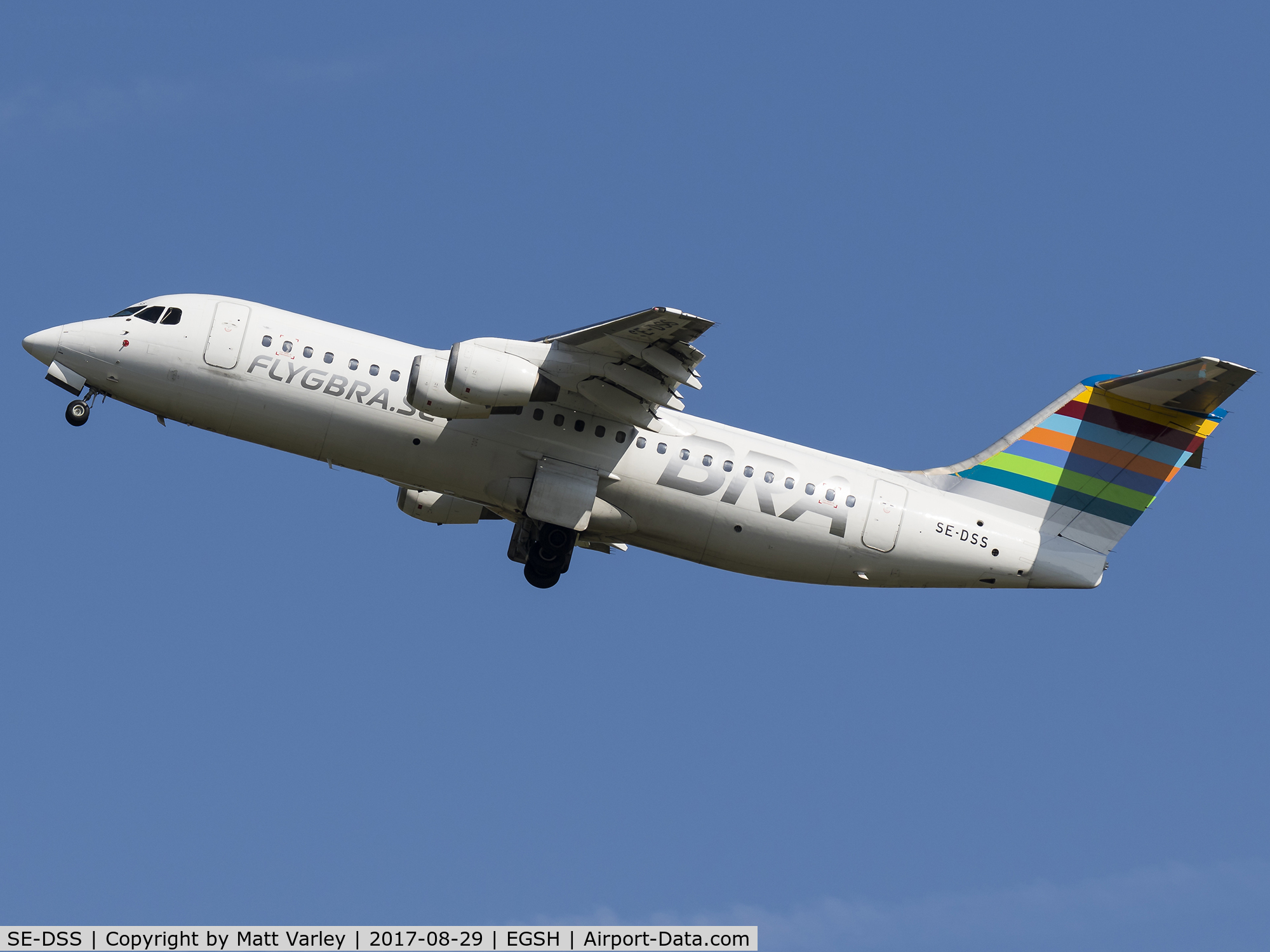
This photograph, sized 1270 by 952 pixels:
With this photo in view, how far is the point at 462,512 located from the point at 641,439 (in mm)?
3501

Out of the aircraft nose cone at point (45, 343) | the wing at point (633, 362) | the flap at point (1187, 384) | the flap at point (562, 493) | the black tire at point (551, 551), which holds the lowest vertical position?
the black tire at point (551, 551)

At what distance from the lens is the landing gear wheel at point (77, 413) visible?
20.5 metres

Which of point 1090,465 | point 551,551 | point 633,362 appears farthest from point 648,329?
point 1090,465

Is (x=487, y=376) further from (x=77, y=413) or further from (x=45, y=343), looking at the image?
(x=45, y=343)

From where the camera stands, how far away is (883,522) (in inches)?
832

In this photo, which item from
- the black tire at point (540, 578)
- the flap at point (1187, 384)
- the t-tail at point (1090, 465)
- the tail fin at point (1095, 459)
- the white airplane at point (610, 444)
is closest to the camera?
the white airplane at point (610, 444)

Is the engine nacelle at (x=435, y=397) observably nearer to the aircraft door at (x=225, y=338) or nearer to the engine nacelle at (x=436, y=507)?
the aircraft door at (x=225, y=338)

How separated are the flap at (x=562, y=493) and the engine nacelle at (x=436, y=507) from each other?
2.32 metres

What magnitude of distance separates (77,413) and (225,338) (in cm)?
235

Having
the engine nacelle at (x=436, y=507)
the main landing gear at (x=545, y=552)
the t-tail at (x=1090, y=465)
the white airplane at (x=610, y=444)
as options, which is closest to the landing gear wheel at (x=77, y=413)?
the white airplane at (x=610, y=444)

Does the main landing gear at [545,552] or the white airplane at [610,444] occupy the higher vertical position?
the white airplane at [610,444]

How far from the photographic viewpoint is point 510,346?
19453 mm

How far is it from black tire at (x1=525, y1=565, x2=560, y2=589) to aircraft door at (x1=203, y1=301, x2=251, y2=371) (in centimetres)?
477

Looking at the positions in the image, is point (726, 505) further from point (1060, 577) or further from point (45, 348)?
point (45, 348)
